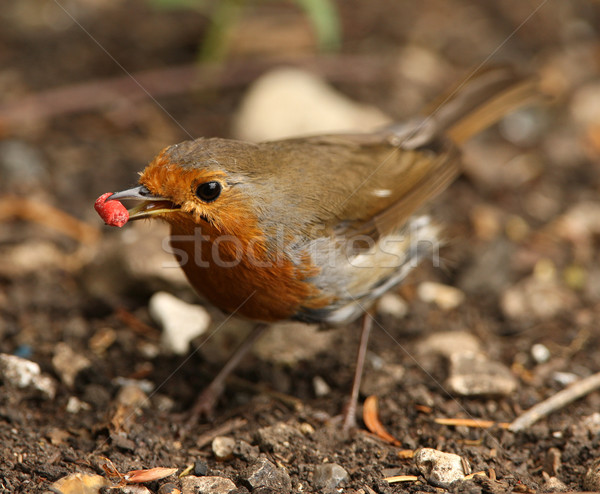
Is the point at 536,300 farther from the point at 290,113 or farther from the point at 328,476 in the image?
the point at 290,113

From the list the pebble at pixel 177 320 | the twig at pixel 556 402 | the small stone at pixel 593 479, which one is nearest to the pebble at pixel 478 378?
the twig at pixel 556 402

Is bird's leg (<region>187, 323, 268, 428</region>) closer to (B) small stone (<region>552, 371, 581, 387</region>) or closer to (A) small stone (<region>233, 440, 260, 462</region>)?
(A) small stone (<region>233, 440, 260, 462</region>)

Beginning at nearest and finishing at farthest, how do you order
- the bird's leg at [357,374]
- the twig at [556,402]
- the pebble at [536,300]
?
the twig at [556,402]
the bird's leg at [357,374]
the pebble at [536,300]

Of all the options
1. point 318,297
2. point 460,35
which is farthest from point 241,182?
point 460,35

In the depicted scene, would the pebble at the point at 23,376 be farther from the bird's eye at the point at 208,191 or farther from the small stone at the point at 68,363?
the bird's eye at the point at 208,191

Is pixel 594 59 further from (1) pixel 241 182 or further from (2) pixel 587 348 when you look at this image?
(1) pixel 241 182

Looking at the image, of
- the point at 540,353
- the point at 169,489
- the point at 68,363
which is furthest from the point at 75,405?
the point at 540,353
